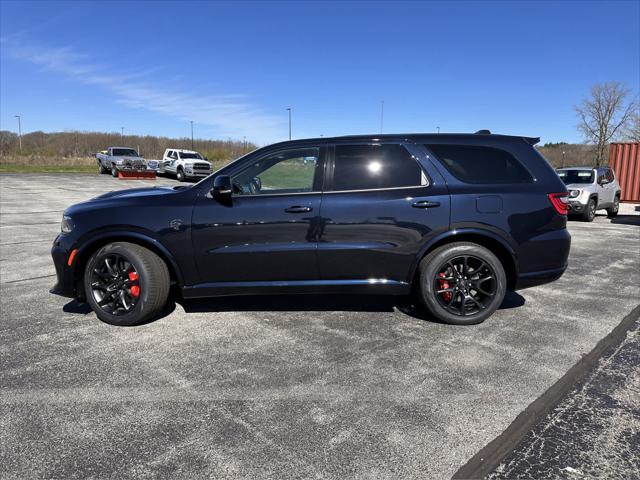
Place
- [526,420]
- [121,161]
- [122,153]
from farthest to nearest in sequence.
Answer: [122,153] → [121,161] → [526,420]

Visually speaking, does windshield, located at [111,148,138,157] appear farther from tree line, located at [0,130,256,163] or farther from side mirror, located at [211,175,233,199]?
tree line, located at [0,130,256,163]

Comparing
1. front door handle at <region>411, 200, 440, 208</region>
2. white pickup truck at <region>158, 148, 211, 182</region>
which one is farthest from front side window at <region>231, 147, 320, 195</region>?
white pickup truck at <region>158, 148, 211, 182</region>

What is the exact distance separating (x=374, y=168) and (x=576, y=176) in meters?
12.7

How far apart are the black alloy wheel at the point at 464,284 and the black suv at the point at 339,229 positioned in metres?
0.01

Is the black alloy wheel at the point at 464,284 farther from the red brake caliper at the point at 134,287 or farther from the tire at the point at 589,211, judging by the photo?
the tire at the point at 589,211

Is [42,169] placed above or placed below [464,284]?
above

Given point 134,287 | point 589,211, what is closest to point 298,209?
point 134,287

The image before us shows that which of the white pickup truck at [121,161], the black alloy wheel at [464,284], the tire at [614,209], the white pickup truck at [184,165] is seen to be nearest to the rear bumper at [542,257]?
the black alloy wheel at [464,284]

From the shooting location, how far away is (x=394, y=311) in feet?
15.5

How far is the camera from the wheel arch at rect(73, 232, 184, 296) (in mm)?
4152

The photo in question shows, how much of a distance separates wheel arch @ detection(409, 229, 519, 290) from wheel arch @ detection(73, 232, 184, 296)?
2.25 meters

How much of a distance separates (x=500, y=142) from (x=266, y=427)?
3.39 m

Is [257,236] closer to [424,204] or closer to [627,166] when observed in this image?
[424,204]

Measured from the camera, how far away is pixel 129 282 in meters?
4.19
